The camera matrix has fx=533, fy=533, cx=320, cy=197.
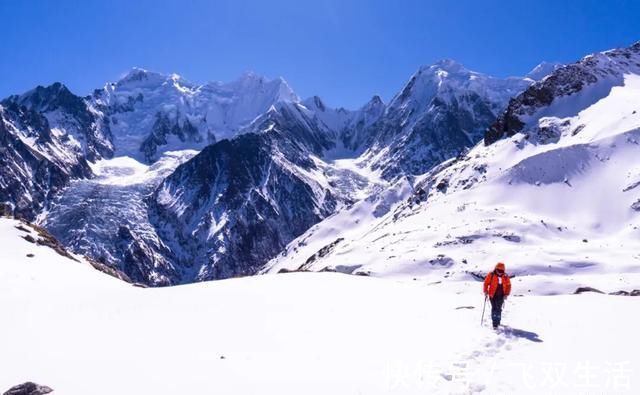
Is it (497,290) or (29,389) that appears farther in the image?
(497,290)

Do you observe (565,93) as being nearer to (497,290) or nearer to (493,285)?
(493,285)

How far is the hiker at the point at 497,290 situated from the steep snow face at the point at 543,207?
152 feet

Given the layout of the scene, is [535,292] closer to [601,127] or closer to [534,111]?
[601,127]

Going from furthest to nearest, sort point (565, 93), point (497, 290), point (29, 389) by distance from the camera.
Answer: point (565, 93) < point (497, 290) < point (29, 389)

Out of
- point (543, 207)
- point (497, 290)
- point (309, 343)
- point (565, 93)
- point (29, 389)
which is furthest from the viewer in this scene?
point (565, 93)

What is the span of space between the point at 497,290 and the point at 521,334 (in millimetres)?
2449

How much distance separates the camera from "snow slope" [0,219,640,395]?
13.4 meters

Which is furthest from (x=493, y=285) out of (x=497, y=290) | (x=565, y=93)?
(x=565, y=93)

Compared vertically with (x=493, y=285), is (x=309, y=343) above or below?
below

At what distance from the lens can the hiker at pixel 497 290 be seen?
19.4 metres

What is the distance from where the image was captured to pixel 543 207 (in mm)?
116938

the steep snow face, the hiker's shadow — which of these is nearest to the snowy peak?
the steep snow face

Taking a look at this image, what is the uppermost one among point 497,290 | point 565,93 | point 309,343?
point 565,93

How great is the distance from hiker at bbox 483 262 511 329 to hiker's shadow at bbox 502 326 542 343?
1.93ft
